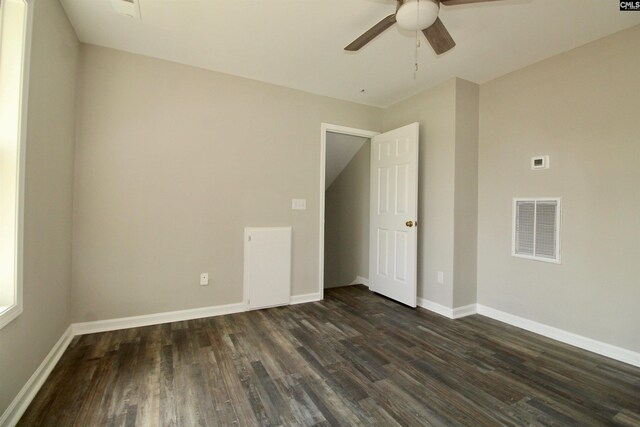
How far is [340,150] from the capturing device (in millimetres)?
4258

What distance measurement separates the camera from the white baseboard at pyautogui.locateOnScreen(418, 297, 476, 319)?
290 cm

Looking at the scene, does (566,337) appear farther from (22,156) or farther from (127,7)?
(127,7)

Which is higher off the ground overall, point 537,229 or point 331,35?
point 331,35

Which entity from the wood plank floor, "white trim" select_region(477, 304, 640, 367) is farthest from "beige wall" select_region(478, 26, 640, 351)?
the wood plank floor

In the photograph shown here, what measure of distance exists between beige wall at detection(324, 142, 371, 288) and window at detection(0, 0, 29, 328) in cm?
346

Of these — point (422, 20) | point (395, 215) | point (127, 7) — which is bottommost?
point (395, 215)

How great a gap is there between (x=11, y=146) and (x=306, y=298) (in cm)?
275

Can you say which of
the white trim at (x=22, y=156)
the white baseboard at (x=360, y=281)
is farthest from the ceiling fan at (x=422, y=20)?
the white baseboard at (x=360, y=281)

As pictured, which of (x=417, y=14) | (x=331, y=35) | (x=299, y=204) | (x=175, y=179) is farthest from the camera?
(x=299, y=204)

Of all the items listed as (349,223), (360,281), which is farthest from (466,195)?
(360,281)

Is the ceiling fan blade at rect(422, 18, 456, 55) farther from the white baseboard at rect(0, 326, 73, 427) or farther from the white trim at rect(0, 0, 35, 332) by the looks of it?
the white baseboard at rect(0, 326, 73, 427)

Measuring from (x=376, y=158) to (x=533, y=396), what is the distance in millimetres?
2757

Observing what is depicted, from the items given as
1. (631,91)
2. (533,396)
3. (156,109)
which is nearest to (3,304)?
(156,109)

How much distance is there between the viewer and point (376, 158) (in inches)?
144
